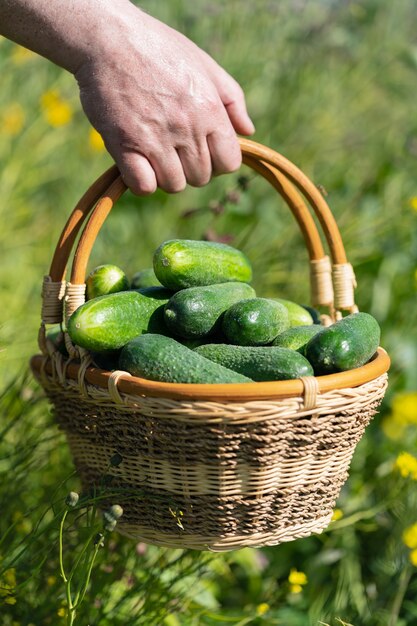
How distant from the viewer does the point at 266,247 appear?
2951 millimetres

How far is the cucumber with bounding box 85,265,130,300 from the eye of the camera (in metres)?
1.72

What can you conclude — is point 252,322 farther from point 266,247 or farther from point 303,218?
point 266,247

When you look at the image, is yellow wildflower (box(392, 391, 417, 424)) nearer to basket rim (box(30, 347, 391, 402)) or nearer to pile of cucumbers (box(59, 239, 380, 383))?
pile of cucumbers (box(59, 239, 380, 383))

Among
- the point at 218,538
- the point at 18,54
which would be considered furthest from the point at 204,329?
the point at 18,54

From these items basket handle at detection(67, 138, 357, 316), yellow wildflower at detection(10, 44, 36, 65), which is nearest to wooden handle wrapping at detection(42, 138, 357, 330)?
basket handle at detection(67, 138, 357, 316)

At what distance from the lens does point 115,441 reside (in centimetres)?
151

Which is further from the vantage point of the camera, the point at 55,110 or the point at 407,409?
the point at 55,110

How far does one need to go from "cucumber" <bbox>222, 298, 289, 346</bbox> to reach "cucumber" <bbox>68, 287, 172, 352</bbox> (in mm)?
168

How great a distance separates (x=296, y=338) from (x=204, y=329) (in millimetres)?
191

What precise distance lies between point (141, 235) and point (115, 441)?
1894mm

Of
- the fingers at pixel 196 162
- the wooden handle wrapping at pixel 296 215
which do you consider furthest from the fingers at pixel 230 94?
the fingers at pixel 196 162

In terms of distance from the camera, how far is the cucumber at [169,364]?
1.41 metres

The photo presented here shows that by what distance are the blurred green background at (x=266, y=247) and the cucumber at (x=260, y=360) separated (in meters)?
0.50

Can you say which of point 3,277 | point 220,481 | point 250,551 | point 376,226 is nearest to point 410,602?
point 250,551
